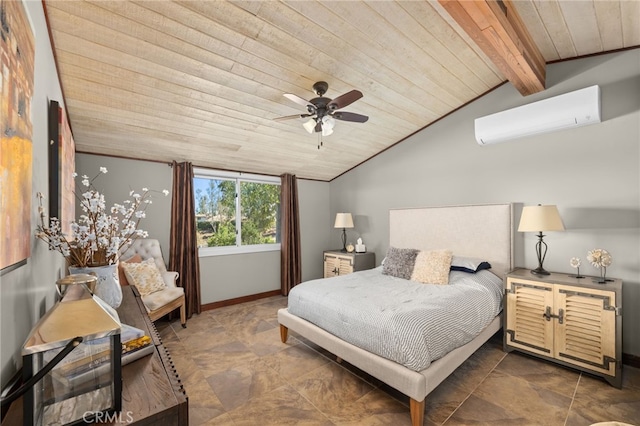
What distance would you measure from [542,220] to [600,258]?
21.6 inches

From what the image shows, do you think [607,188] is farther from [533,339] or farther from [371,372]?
[371,372]

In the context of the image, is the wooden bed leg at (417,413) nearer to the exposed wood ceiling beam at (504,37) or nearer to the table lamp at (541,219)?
the table lamp at (541,219)

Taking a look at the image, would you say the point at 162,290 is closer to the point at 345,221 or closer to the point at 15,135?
the point at 345,221

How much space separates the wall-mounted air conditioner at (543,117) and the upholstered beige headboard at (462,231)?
847mm

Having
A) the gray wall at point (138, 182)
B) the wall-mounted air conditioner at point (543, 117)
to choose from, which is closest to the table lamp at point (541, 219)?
the wall-mounted air conditioner at point (543, 117)

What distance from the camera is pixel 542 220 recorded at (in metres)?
2.75

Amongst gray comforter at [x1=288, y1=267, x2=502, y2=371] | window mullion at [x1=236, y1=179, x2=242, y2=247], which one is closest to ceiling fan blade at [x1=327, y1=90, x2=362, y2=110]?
gray comforter at [x1=288, y1=267, x2=502, y2=371]

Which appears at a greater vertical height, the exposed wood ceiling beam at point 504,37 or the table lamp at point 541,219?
the exposed wood ceiling beam at point 504,37

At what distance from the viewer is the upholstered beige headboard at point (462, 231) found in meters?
3.32

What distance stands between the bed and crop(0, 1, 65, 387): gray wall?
1922mm

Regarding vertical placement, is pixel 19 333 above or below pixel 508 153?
below

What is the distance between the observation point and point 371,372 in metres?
2.12

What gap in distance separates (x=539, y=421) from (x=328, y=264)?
11.4ft

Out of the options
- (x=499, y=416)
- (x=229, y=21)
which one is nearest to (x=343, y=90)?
(x=229, y=21)
